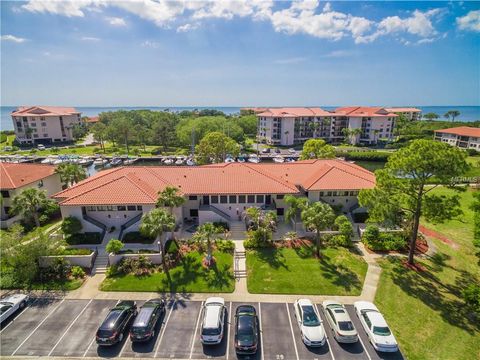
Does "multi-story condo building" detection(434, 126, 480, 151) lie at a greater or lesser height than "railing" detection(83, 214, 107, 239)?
greater

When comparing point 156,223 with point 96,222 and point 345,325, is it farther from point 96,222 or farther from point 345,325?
point 345,325

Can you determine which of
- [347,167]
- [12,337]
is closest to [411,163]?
[347,167]

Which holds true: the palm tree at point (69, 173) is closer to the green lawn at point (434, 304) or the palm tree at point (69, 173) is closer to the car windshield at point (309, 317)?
the car windshield at point (309, 317)

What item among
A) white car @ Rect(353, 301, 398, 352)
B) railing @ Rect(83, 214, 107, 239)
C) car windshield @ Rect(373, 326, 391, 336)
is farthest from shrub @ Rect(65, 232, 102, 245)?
car windshield @ Rect(373, 326, 391, 336)

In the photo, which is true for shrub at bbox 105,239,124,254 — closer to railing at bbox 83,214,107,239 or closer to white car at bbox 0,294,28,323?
railing at bbox 83,214,107,239

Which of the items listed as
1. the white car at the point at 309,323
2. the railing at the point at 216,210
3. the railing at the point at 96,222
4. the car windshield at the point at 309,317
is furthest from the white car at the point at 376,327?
the railing at the point at 96,222

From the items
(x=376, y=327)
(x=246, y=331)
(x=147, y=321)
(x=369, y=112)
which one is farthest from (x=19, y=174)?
(x=369, y=112)
